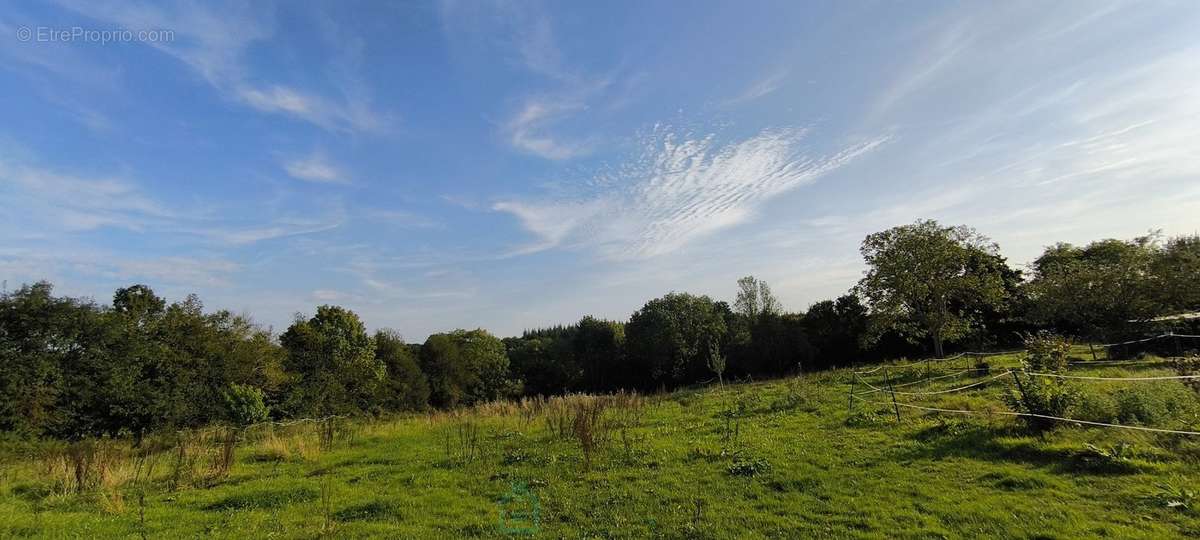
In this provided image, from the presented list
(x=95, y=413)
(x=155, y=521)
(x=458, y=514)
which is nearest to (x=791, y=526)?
(x=458, y=514)

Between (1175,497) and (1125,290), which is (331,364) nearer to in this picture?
(1175,497)

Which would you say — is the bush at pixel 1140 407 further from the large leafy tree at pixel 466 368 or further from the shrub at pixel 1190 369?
the large leafy tree at pixel 466 368

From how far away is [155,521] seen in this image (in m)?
7.05

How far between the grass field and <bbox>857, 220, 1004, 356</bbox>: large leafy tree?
32.5ft

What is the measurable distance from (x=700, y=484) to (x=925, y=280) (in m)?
20.4

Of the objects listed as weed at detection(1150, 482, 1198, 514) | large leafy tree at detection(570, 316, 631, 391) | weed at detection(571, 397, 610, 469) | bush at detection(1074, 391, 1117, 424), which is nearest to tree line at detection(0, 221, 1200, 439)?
large leafy tree at detection(570, 316, 631, 391)

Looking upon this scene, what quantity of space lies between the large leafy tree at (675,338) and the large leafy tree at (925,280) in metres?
24.6

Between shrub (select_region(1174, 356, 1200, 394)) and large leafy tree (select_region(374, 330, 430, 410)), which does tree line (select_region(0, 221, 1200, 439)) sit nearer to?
large leafy tree (select_region(374, 330, 430, 410))

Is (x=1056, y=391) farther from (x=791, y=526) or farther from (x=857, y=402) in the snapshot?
(x=791, y=526)

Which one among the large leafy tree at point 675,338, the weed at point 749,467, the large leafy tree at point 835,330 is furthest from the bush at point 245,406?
the large leafy tree at point 835,330

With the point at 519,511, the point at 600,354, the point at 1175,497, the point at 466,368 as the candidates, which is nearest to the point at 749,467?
the point at 519,511

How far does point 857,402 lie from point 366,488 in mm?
12823

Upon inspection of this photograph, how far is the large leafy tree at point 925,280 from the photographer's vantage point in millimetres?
22156

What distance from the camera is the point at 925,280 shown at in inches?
888
